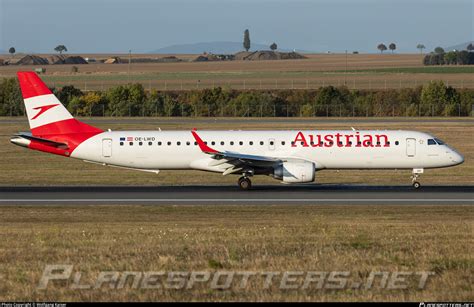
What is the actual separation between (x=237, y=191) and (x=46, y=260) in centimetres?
2087

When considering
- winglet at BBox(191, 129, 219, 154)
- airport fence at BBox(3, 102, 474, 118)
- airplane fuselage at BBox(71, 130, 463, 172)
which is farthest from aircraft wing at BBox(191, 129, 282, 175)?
airport fence at BBox(3, 102, 474, 118)

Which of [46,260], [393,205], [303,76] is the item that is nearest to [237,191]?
[393,205]

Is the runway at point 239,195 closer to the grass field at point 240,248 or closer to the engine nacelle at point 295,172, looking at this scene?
the engine nacelle at point 295,172

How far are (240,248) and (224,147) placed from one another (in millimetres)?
20583

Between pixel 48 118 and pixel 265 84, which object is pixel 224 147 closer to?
pixel 48 118

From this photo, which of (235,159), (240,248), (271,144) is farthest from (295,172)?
(240,248)

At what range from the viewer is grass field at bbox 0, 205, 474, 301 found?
15219 mm

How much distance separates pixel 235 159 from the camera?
39.6m

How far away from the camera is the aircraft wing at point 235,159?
129ft

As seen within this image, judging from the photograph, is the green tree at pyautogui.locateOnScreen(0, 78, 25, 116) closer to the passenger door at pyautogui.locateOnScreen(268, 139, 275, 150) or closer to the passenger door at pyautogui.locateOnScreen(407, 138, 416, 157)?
the passenger door at pyautogui.locateOnScreen(268, 139, 275, 150)

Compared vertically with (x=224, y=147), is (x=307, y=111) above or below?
below

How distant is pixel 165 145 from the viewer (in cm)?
4097

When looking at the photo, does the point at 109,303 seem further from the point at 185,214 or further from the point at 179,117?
the point at 179,117

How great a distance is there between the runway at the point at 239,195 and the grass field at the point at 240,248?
3302mm
